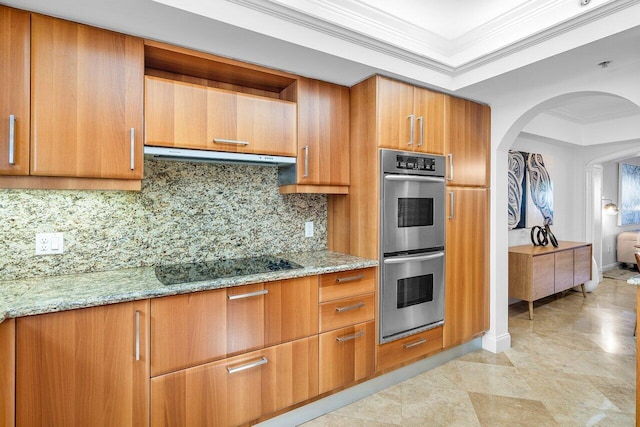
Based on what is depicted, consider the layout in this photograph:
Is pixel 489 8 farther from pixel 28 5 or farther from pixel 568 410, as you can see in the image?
pixel 568 410

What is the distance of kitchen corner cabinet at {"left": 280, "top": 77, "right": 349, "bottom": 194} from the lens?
228cm

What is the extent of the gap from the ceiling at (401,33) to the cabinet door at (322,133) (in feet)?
0.35

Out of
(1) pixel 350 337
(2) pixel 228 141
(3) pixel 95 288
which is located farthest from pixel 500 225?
(3) pixel 95 288

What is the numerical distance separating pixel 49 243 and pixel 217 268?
2.94ft

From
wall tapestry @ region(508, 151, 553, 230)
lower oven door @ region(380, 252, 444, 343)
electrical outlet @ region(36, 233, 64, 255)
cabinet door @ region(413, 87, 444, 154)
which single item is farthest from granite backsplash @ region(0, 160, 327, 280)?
wall tapestry @ region(508, 151, 553, 230)

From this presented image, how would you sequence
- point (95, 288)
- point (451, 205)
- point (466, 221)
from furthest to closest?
point (466, 221), point (451, 205), point (95, 288)

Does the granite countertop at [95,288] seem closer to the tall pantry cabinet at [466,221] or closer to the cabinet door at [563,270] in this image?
the tall pantry cabinet at [466,221]

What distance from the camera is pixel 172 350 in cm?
161

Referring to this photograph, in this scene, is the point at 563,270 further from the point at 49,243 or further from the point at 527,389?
the point at 49,243

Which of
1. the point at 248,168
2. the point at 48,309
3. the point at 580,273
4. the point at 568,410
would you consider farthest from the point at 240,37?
the point at 580,273

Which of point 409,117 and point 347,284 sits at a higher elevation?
point 409,117

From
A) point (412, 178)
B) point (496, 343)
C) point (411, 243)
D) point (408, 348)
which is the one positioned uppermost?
point (412, 178)

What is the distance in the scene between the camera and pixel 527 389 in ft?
7.87

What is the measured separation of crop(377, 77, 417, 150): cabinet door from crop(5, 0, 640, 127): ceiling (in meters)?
0.09
